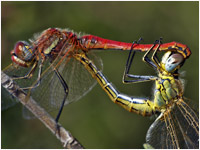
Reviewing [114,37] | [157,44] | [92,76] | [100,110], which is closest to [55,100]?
[92,76]

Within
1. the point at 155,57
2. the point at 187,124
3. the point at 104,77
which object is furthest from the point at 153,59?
the point at 187,124

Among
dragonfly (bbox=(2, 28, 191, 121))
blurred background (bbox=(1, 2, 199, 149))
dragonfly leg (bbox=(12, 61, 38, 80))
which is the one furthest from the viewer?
blurred background (bbox=(1, 2, 199, 149))

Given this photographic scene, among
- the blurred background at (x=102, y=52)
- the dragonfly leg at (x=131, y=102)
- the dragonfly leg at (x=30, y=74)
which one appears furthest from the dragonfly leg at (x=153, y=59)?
the blurred background at (x=102, y=52)

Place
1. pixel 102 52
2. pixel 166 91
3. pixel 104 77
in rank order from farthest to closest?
pixel 102 52, pixel 104 77, pixel 166 91

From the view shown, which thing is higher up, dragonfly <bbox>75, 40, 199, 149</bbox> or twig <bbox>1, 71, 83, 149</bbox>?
twig <bbox>1, 71, 83, 149</bbox>

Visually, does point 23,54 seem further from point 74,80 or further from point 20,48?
point 74,80

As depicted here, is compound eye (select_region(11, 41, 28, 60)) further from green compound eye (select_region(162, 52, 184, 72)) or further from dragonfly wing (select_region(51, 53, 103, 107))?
green compound eye (select_region(162, 52, 184, 72))

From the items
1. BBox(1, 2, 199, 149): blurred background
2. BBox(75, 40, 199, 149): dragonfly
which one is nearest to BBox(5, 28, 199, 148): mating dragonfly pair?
BBox(75, 40, 199, 149): dragonfly

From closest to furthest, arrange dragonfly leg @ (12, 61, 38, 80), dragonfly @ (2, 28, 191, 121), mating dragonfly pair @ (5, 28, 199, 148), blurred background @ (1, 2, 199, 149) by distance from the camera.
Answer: mating dragonfly pair @ (5, 28, 199, 148) → dragonfly @ (2, 28, 191, 121) → dragonfly leg @ (12, 61, 38, 80) → blurred background @ (1, 2, 199, 149)
